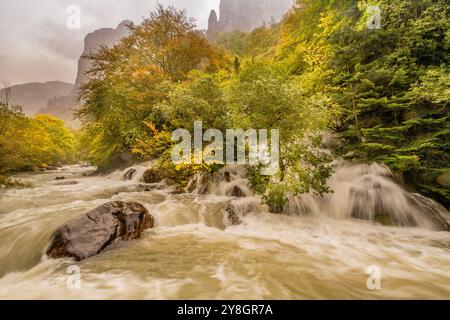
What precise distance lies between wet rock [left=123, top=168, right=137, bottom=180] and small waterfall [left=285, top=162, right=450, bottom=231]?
1121 centimetres

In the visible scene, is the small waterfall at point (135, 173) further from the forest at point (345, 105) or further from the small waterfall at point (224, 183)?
the small waterfall at point (224, 183)

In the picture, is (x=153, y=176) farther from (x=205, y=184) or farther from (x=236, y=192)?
(x=236, y=192)

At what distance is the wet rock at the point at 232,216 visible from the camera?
21.1ft

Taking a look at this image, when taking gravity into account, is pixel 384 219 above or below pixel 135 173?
below

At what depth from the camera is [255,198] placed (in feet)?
25.4

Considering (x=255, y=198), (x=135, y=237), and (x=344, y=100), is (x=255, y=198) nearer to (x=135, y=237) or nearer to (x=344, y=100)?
(x=135, y=237)

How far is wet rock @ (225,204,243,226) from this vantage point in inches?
253

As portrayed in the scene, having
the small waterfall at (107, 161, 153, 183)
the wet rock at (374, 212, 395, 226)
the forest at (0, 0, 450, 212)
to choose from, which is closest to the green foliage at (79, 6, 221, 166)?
the small waterfall at (107, 161, 153, 183)

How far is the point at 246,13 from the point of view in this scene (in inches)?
4333

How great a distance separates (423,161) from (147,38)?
60.8 ft

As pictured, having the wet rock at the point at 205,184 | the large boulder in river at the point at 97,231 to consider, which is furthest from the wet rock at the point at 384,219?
the large boulder in river at the point at 97,231

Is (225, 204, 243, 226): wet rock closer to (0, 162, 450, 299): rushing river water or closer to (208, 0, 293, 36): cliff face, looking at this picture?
(0, 162, 450, 299): rushing river water

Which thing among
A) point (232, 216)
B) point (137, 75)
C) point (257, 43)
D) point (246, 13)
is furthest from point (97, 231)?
point (246, 13)

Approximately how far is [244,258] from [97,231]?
3082mm
